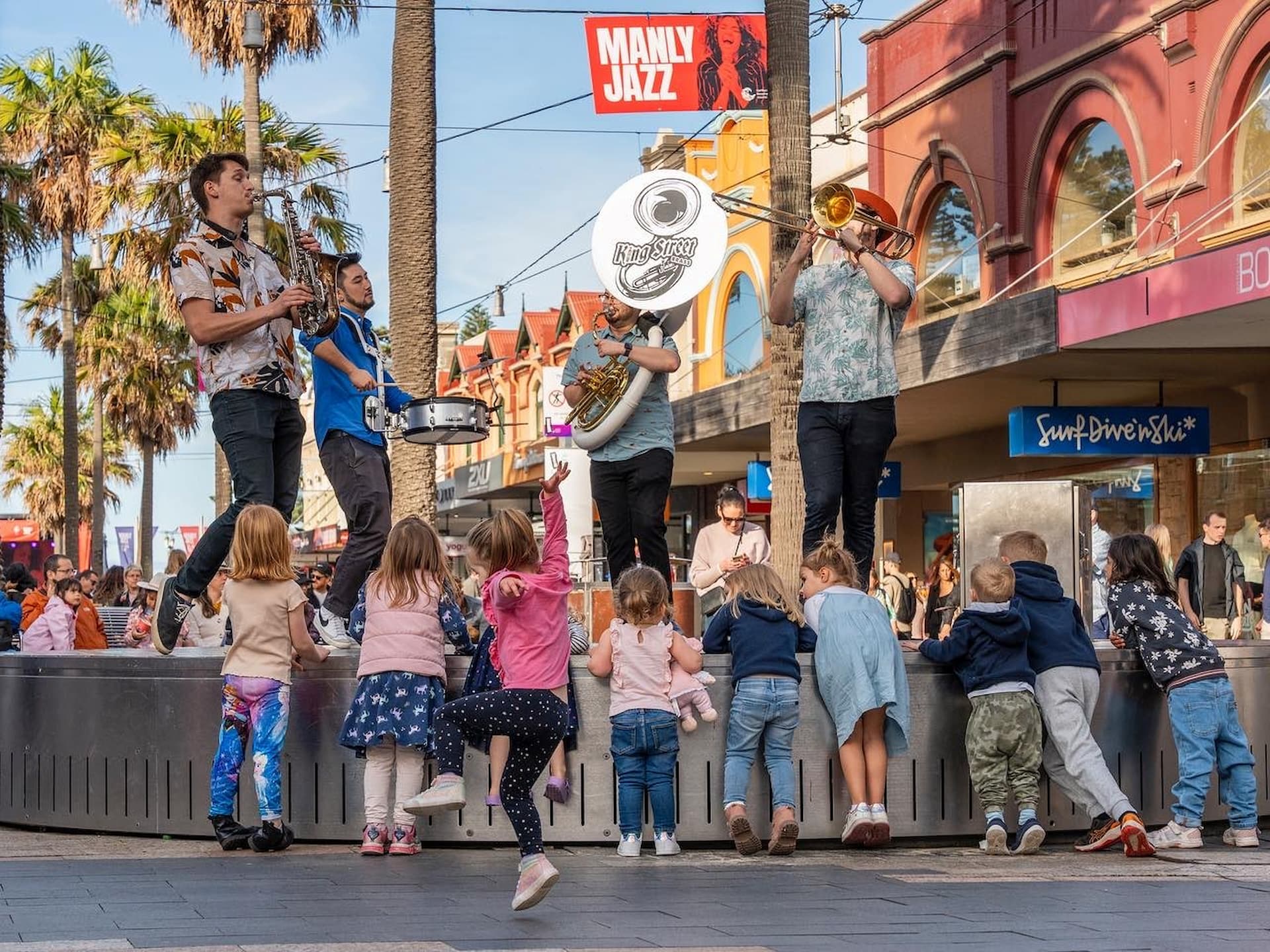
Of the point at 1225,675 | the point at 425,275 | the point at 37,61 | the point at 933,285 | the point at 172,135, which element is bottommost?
the point at 1225,675

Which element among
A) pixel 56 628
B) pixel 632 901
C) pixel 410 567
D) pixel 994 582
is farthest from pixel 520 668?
pixel 56 628

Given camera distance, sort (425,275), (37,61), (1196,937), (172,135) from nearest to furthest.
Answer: (1196,937)
(425,275)
(172,135)
(37,61)

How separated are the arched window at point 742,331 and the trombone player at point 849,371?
22.6m

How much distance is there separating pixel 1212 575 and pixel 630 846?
8.76 m

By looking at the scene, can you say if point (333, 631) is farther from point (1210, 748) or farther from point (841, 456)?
point (1210, 748)

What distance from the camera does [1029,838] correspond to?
29.3 feet

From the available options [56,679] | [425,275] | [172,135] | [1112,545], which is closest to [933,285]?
[172,135]

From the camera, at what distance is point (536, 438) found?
168 feet

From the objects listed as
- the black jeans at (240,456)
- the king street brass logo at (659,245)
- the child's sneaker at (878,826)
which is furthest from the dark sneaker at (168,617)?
the child's sneaker at (878,826)

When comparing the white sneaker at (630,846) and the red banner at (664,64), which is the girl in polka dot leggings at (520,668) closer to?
the white sneaker at (630,846)

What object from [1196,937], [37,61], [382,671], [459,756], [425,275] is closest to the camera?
[1196,937]

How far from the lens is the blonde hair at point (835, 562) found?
923 cm

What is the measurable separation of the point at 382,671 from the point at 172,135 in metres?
23.4

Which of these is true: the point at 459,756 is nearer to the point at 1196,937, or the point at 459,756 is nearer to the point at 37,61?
the point at 1196,937
